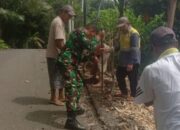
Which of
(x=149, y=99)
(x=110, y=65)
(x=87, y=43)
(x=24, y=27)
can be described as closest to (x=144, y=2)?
(x=24, y=27)

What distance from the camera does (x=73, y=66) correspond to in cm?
784

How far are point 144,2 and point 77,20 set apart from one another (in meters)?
5.18

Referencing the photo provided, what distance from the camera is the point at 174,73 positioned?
388cm

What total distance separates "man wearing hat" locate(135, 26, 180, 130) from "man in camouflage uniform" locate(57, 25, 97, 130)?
3.70 m

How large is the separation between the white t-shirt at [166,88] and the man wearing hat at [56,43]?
15.4 feet

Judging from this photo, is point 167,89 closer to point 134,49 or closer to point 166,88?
point 166,88

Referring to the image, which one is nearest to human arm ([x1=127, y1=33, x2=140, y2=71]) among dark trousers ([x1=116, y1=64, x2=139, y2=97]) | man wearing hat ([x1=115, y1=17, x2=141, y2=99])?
man wearing hat ([x1=115, y1=17, x2=141, y2=99])

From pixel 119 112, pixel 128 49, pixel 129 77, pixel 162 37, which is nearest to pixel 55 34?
pixel 128 49

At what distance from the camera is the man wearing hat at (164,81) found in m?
3.84

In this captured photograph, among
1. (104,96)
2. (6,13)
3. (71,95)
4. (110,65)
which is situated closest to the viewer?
(71,95)

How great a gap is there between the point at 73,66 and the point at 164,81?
4041 mm

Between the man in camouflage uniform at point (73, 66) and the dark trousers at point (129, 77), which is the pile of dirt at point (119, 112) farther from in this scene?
the man in camouflage uniform at point (73, 66)

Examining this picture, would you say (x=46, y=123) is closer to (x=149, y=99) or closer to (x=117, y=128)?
(x=117, y=128)

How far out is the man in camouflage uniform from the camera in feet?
25.1
